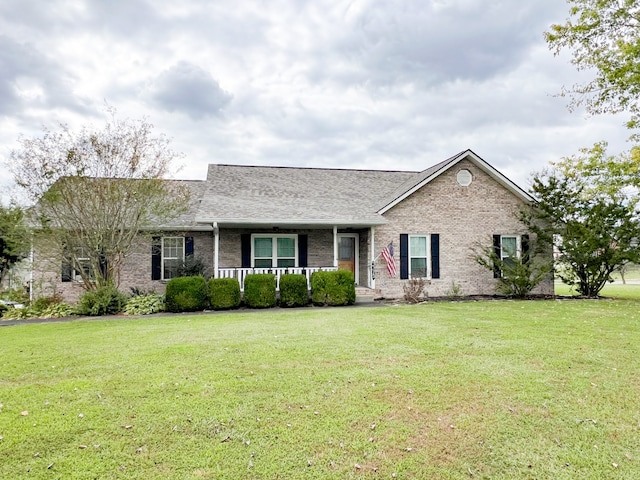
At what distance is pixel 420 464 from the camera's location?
10.6 feet

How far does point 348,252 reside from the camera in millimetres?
16625

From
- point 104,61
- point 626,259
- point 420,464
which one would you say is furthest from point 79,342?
point 626,259

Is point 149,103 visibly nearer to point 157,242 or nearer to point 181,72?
point 181,72

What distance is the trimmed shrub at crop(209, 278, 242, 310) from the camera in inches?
499

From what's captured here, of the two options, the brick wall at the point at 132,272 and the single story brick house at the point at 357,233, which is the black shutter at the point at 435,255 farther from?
the brick wall at the point at 132,272

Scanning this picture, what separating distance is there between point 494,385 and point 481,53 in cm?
1485

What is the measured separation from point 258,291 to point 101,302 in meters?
4.64

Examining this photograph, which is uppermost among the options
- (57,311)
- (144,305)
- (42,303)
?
(42,303)

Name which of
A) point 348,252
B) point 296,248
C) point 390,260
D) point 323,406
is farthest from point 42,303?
point 390,260

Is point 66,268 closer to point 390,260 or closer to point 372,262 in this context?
point 372,262

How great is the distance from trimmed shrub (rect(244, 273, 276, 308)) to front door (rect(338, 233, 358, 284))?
4.04 meters

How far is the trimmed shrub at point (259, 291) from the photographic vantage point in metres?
12.9

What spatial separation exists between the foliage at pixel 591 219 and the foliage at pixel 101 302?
15474mm

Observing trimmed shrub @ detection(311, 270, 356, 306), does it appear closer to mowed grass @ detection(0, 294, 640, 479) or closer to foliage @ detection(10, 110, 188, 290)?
mowed grass @ detection(0, 294, 640, 479)
